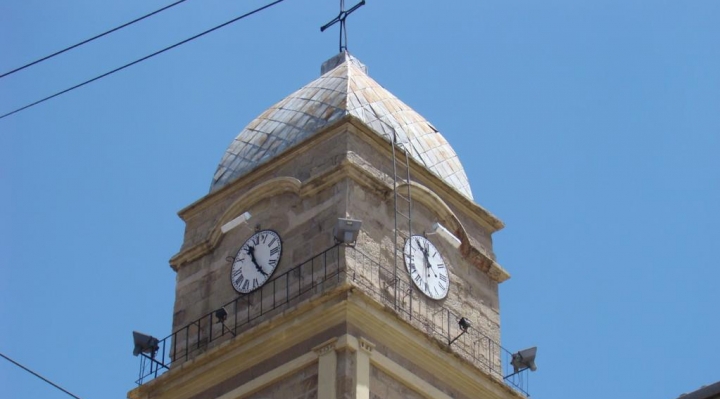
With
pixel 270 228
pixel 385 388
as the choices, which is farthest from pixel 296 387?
pixel 270 228

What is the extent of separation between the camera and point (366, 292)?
40094 millimetres

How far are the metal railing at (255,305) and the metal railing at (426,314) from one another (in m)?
0.64

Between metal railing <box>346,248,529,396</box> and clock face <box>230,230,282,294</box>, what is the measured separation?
8.30 feet

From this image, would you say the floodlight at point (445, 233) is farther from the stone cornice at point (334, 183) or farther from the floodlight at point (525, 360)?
the floodlight at point (525, 360)

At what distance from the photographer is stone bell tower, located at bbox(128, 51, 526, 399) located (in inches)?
A: 1556

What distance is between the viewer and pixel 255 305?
41906 mm

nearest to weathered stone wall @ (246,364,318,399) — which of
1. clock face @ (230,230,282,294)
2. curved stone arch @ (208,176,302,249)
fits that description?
clock face @ (230,230,282,294)

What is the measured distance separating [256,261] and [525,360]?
22.5 ft

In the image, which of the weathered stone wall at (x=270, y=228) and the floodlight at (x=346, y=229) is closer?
the floodlight at (x=346, y=229)

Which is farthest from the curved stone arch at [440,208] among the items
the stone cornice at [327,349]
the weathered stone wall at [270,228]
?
the stone cornice at [327,349]

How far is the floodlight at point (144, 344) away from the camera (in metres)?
42.8

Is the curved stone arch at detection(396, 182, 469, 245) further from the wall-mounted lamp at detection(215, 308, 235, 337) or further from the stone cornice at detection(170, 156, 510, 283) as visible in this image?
the wall-mounted lamp at detection(215, 308, 235, 337)

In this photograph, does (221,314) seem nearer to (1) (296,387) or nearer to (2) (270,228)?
(2) (270,228)

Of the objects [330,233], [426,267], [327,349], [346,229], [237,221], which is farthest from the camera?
[237,221]
